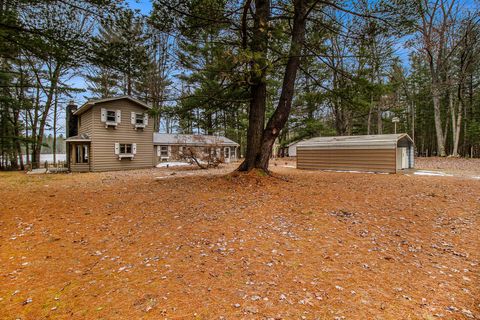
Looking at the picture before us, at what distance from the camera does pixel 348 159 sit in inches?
573

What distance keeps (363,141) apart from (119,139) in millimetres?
16501

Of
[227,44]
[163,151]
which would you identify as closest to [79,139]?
[163,151]

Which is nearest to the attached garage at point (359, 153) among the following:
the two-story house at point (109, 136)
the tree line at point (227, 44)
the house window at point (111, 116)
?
the tree line at point (227, 44)

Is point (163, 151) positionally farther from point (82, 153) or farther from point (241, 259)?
point (241, 259)

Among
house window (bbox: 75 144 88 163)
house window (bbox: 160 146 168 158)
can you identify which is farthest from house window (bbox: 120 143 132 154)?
house window (bbox: 160 146 168 158)

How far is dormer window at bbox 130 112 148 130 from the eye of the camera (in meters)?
17.2

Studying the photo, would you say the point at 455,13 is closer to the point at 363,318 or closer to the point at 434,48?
the point at 434,48

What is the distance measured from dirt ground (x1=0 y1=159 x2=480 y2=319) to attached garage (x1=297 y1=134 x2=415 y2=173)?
746cm

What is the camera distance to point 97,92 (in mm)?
21469

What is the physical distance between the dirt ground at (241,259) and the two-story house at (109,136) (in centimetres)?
1064

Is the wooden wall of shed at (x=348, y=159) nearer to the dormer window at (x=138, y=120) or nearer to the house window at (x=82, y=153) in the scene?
the dormer window at (x=138, y=120)

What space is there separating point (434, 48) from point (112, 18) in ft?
76.7

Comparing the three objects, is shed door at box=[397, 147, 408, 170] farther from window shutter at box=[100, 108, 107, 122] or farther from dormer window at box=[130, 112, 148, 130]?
window shutter at box=[100, 108, 107, 122]

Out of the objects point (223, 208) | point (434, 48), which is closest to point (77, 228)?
point (223, 208)
